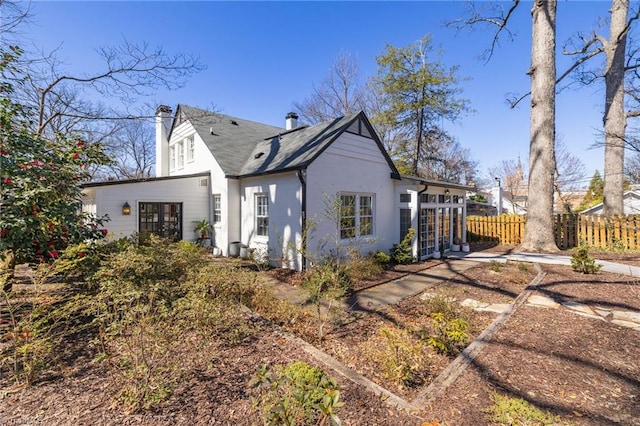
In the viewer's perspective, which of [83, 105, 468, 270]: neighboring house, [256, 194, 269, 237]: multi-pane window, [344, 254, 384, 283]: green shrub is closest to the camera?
[344, 254, 384, 283]: green shrub

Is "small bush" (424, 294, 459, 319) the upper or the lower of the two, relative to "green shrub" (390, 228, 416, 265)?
lower

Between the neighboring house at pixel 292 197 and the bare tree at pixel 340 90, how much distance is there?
12670 millimetres

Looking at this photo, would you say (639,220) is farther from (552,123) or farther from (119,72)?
(119,72)

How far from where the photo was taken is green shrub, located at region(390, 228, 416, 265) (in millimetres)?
9594

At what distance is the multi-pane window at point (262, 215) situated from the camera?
31.9 feet

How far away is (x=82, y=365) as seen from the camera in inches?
122

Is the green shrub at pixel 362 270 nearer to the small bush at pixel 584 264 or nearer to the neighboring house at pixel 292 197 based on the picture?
the neighboring house at pixel 292 197

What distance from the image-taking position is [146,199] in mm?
10305

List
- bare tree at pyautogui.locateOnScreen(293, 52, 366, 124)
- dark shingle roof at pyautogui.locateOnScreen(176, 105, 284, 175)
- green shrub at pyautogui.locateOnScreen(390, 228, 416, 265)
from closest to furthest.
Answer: green shrub at pyautogui.locateOnScreen(390, 228, 416, 265), dark shingle roof at pyautogui.locateOnScreen(176, 105, 284, 175), bare tree at pyautogui.locateOnScreen(293, 52, 366, 124)

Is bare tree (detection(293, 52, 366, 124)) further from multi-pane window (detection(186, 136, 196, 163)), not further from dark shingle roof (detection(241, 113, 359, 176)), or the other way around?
multi-pane window (detection(186, 136, 196, 163))

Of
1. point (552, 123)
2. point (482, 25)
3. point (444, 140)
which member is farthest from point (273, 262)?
point (444, 140)

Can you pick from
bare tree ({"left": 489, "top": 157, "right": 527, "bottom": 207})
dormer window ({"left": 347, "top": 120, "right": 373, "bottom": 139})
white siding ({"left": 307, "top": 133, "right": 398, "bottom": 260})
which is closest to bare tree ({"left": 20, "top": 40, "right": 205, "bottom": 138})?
white siding ({"left": 307, "top": 133, "right": 398, "bottom": 260})

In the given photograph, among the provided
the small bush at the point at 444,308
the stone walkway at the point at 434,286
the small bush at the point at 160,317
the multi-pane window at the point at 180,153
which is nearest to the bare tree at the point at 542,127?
the stone walkway at the point at 434,286

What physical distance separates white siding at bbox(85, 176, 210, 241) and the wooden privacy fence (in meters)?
15.6
